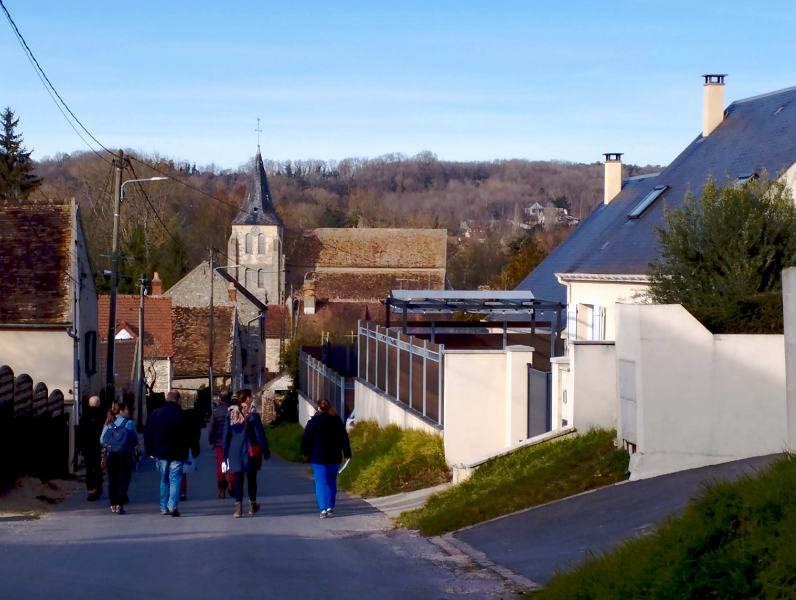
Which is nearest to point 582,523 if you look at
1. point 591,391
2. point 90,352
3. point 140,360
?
point 591,391

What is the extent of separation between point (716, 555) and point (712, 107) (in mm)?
23325

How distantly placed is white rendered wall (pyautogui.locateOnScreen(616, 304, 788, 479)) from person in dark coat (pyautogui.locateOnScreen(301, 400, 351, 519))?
3.48 metres

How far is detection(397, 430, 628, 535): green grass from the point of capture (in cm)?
1022

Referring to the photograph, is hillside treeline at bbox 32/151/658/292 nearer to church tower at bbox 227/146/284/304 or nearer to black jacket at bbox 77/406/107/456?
church tower at bbox 227/146/284/304

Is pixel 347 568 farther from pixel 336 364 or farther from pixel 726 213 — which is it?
pixel 336 364

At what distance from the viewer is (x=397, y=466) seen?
48.4ft

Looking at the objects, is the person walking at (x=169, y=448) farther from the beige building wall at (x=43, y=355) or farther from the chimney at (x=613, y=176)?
the chimney at (x=613, y=176)

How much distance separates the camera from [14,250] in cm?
2186

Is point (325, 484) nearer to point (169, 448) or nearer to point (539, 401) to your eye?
point (169, 448)

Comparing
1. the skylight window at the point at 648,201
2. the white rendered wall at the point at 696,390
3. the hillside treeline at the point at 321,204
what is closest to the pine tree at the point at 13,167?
the hillside treeline at the point at 321,204

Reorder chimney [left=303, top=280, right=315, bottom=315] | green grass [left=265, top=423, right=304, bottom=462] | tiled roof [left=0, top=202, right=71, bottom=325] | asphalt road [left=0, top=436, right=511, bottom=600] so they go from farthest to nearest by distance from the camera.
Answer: chimney [left=303, top=280, right=315, bottom=315]
green grass [left=265, top=423, right=304, bottom=462]
tiled roof [left=0, top=202, right=71, bottom=325]
asphalt road [left=0, top=436, right=511, bottom=600]

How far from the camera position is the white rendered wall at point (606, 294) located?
2205cm

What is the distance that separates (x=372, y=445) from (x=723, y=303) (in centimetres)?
784

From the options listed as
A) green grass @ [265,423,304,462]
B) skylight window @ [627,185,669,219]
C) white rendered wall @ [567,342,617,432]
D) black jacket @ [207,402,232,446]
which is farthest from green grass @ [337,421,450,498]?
skylight window @ [627,185,669,219]
